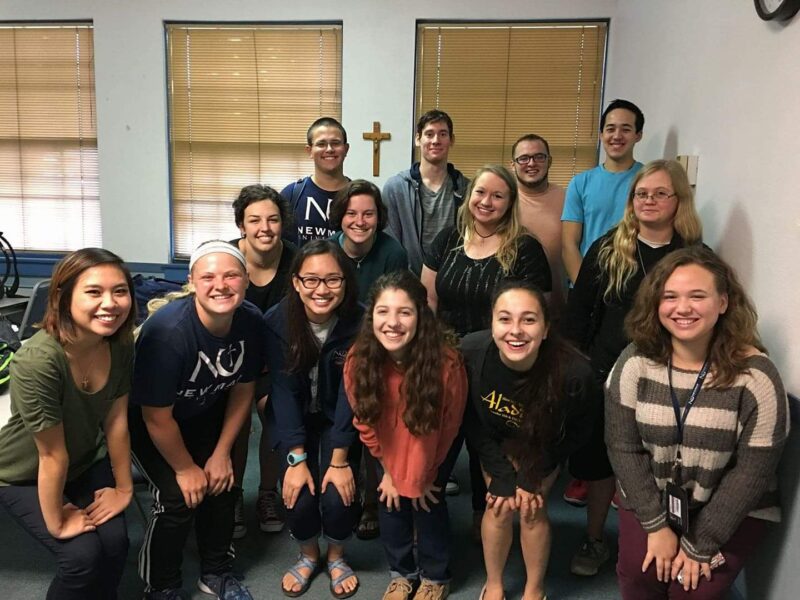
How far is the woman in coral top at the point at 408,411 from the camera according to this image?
5.67 feet

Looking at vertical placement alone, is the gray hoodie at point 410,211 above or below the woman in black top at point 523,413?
above

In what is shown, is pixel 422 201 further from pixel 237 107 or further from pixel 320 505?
pixel 237 107

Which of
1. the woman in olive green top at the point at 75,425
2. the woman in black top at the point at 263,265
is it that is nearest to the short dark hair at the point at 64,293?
the woman in olive green top at the point at 75,425

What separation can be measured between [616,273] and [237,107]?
119 inches

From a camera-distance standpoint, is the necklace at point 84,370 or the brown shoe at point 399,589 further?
the brown shoe at point 399,589

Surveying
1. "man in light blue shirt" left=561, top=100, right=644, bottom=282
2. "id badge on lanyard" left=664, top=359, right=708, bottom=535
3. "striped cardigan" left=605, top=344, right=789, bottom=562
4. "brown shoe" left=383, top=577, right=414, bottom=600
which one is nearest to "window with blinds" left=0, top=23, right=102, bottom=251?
"man in light blue shirt" left=561, top=100, right=644, bottom=282

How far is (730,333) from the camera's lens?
151cm

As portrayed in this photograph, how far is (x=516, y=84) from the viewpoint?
150 inches

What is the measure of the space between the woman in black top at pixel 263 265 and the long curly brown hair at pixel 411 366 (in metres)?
0.54

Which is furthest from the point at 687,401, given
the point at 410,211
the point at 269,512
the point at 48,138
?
the point at 48,138

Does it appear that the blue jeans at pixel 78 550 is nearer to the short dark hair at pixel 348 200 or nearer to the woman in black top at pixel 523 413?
the woman in black top at pixel 523 413

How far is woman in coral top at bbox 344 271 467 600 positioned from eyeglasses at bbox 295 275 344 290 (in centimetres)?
14

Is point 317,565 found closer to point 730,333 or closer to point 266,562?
point 266,562

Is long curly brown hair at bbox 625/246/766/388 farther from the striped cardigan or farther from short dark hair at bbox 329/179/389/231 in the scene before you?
short dark hair at bbox 329/179/389/231
